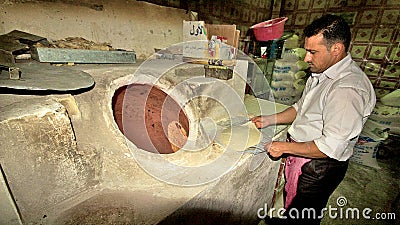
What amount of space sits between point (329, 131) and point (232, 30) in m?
1.51

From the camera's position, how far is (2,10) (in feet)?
5.52

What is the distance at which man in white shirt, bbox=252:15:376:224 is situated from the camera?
4.36ft

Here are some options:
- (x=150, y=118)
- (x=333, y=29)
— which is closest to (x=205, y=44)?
(x=150, y=118)

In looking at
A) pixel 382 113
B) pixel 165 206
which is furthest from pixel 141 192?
pixel 382 113

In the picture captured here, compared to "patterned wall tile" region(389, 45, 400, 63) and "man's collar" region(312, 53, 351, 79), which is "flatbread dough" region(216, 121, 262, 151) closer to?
"man's collar" region(312, 53, 351, 79)

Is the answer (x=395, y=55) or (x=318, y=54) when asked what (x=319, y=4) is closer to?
(x=395, y=55)

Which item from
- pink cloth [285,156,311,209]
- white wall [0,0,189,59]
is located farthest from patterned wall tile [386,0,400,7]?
pink cloth [285,156,311,209]

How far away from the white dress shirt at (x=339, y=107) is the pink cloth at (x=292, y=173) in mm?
322

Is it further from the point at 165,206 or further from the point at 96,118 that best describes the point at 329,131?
the point at 96,118

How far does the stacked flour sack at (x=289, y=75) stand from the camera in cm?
448

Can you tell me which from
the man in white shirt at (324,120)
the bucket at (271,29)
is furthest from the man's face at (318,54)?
the bucket at (271,29)

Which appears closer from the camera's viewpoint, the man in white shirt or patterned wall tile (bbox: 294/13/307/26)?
the man in white shirt

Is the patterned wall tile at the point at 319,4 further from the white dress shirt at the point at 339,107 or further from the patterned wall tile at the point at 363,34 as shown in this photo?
the white dress shirt at the point at 339,107

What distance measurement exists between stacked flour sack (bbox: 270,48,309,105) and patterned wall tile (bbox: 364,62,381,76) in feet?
4.06
